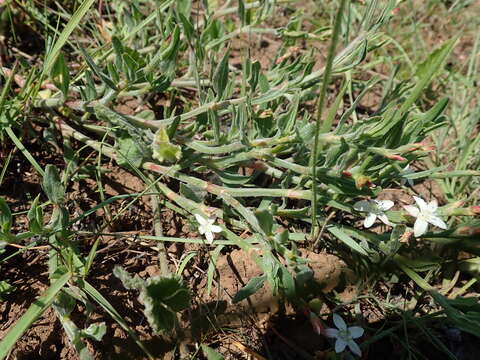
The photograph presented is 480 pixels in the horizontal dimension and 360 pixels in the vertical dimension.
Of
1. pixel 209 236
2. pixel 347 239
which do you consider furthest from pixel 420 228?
pixel 209 236

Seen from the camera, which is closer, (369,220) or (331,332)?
(331,332)

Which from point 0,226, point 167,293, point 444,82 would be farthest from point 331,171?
point 444,82

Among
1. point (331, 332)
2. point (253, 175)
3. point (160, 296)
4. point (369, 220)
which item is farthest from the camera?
point (253, 175)

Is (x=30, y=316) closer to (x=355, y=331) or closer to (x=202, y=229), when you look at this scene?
(x=202, y=229)

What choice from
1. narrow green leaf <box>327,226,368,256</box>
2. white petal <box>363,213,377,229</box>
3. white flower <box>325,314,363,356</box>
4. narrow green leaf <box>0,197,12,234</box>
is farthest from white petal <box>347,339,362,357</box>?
narrow green leaf <box>0,197,12,234</box>

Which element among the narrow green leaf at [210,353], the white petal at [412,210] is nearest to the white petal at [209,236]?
the narrow green leaf at [210,353]

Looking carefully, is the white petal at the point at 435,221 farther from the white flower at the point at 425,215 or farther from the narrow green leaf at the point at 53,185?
the narrow green leaf at the point at 53,185
